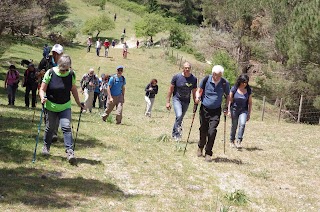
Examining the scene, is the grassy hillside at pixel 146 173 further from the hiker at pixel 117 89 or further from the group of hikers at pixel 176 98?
the hiker at pixel 117 89

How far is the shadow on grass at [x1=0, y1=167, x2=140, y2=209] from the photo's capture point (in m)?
6.27

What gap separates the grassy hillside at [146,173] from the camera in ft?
22.2

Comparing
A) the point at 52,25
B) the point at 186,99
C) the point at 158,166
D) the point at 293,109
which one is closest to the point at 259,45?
the point at 293,109

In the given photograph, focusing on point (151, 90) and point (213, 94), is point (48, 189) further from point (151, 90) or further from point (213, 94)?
point (151, 90)

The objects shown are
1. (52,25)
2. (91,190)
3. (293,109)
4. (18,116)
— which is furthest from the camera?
(52,25)

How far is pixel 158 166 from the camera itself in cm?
927

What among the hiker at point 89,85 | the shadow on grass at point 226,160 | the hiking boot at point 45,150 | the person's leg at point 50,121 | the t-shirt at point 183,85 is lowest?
the shadow on grass at point 226,160

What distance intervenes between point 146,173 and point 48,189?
89.9 inches

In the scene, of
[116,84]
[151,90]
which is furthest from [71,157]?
[151,90]

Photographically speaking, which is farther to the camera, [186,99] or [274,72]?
[274,72]

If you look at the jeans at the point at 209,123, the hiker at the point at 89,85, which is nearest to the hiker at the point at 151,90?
the hiker at the point at 89,85

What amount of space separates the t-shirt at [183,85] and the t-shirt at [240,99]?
1079 mm

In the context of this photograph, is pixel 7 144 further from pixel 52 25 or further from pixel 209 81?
pixel 52 25

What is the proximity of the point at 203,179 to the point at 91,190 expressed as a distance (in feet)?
8.06
